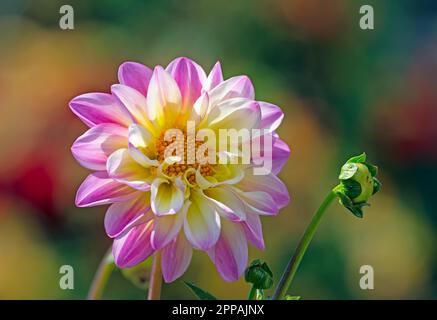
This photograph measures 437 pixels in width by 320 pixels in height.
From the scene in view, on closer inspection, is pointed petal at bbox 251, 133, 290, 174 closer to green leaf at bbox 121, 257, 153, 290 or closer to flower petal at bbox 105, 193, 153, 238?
flower petal at bbox 105, 193, 153, 238

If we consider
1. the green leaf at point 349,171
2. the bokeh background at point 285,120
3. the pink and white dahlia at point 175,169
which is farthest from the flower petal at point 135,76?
the bokeh background at point 285,120

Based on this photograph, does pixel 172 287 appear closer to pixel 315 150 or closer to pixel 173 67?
pixel 315 150

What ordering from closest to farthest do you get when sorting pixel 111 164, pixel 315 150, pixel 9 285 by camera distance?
pixel 111 164
pixel 9 285
pixel 315 150

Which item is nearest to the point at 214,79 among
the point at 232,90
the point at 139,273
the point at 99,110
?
the point at 232,90
